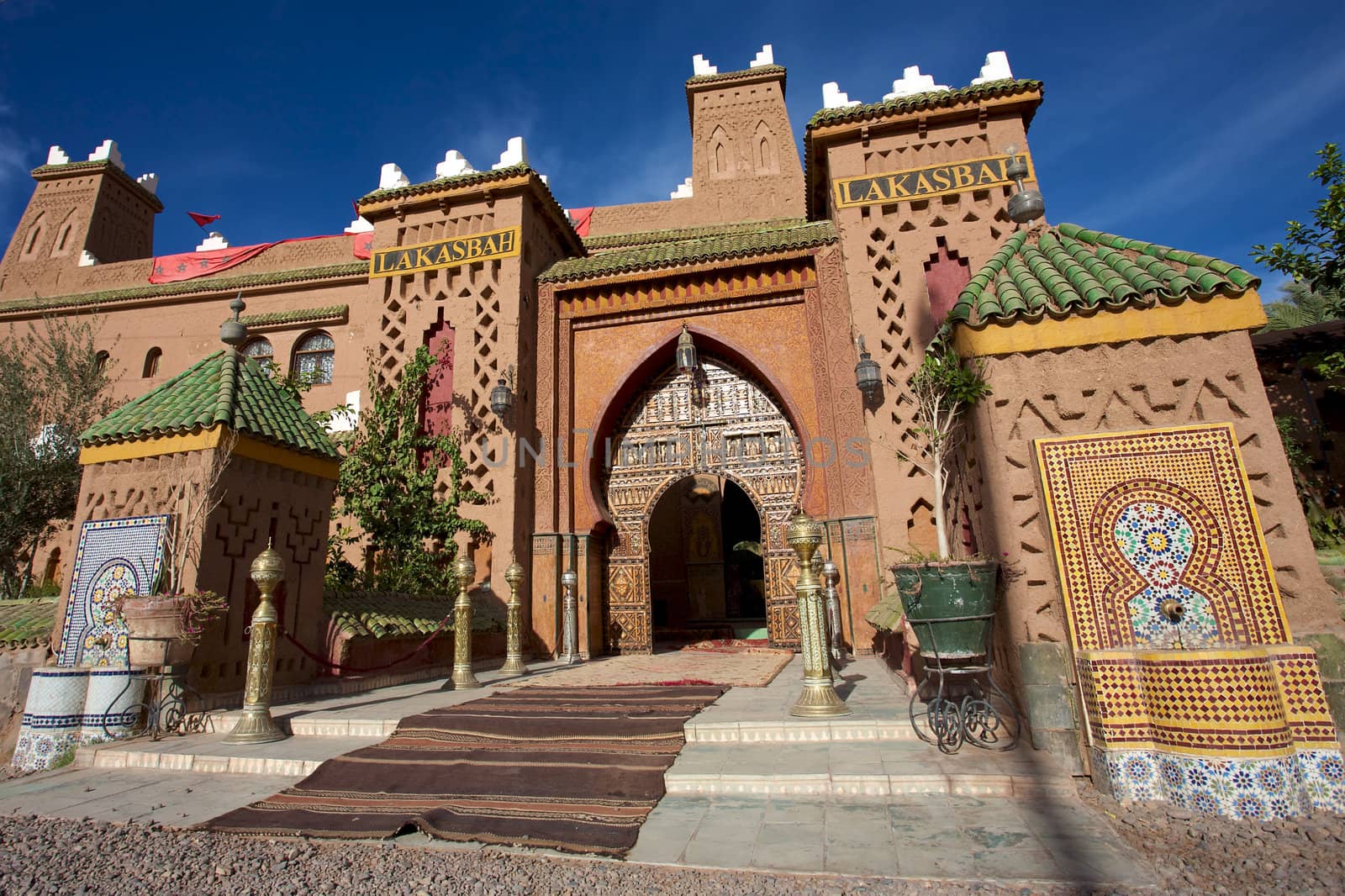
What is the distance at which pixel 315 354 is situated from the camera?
15367 millimetres

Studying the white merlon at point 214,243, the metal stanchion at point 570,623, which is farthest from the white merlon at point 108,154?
the metal stanchion at point 570,623

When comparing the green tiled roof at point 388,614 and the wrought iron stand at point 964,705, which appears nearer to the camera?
the wrought iron stand at point 964,705

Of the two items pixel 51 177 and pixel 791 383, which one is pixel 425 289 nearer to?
pixel 791 383

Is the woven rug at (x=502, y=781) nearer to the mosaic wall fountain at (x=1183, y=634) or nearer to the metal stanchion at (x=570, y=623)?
the mosaic wall fountain at (x=1183, y=634)

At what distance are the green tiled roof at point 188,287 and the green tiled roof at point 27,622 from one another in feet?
32.5

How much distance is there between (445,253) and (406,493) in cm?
437

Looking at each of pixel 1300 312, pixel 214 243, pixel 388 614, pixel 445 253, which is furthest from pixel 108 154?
pixel 1300 312

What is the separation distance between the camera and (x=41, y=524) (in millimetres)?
12672

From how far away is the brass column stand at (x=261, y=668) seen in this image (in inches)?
204

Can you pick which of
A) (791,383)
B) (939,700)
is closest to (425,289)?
(791,383)

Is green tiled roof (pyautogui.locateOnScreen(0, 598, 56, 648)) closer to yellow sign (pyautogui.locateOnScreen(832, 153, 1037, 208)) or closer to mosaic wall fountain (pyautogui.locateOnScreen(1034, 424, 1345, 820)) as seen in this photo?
mosaic wall fountain (pyautogui.locateOnScreen(1034, 424, 1345, 820))

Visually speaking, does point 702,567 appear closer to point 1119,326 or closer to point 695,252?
point 695,252

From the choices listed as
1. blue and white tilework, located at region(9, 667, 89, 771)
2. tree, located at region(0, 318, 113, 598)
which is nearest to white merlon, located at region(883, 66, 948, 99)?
blue and white tilework, located at region(9, 667, 89, 771)

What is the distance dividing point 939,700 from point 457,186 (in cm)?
1118
